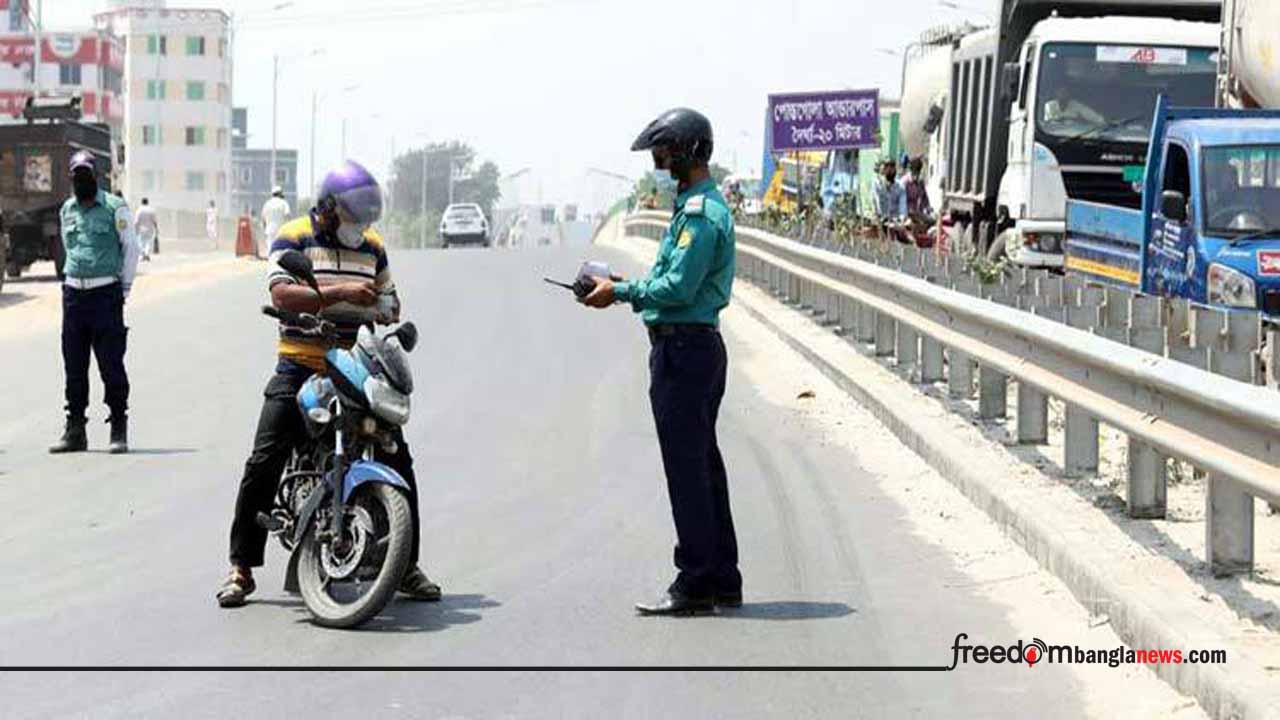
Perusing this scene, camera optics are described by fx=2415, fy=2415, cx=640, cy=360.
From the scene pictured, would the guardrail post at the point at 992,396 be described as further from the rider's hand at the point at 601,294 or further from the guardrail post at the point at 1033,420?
the rider's hand at the point at 601,294

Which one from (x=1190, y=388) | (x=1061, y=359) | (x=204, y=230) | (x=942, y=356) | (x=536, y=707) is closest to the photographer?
(x=536, y=707)

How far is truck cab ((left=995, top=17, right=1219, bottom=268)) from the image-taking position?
2486 centimetres

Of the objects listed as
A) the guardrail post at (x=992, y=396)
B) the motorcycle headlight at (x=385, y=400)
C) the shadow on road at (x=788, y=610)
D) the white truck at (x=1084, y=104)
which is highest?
the white truck at (x=1084, y=104)

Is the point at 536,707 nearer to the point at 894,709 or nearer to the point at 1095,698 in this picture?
the point at 894,709

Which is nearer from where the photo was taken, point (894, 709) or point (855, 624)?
point (894, 709)

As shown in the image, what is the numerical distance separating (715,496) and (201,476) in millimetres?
4783

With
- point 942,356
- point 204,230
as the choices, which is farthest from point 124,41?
point 942,356

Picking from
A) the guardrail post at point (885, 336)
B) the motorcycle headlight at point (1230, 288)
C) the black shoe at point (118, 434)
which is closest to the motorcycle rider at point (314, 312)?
the black shoe at point (118, 434)

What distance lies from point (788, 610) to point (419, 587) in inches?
53.3

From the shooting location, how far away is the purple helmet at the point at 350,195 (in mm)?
8820

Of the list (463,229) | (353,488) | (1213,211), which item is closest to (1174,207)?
(1213,211)

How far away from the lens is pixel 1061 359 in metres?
10.7

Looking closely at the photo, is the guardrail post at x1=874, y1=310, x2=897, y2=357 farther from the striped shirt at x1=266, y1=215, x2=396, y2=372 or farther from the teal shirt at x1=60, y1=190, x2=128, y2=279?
the striped shirt at x1=266, y1=215, x2=396, y2=372

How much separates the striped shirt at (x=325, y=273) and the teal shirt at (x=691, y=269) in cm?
97
